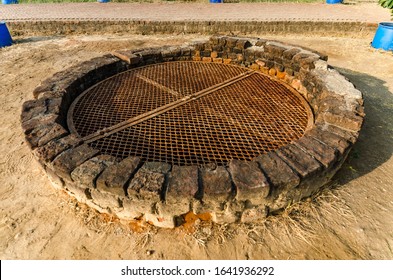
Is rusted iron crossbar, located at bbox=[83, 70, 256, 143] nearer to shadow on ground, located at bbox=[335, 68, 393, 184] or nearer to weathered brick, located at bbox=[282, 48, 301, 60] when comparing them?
weathered brick, located at bbox=[282, 48, 301, 60]

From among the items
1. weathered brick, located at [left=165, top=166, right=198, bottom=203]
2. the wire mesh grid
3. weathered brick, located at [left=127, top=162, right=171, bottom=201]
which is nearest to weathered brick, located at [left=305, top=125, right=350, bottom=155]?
weathered brick, located at [left=165, top=166, right=198, bottom=203]

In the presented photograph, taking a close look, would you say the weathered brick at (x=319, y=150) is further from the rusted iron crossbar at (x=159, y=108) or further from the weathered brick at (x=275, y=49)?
the weathered brick at (x=275, y=49)

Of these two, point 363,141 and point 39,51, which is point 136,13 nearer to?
point 39,51

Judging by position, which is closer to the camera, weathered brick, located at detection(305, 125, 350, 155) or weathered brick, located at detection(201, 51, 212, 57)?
weathered brick, located at detection(305, 125, 350, 155)

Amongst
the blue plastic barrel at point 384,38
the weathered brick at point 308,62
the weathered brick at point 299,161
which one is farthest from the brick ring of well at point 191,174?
the blue plastic barrel at point 384,38

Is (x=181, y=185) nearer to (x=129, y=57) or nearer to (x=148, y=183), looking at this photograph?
(x=148, y=183)

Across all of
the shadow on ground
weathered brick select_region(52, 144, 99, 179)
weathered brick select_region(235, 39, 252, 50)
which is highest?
weathered brick select_region(235, 39, 252, 50)
